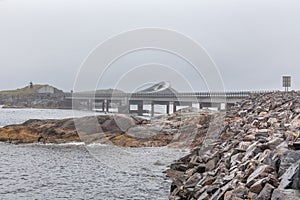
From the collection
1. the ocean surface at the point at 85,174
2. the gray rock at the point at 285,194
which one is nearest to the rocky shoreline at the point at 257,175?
the gray rock at the point at 285,194

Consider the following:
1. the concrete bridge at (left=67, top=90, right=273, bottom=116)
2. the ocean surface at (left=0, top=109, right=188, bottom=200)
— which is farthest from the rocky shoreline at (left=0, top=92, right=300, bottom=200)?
the concrete bridge at (left=67, top=90, right=273, bottom=116)

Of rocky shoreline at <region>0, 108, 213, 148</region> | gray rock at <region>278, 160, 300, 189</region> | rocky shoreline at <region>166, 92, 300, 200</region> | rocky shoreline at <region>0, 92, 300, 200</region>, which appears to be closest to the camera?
gray rock at <region>278, 160, 300, 189</region>

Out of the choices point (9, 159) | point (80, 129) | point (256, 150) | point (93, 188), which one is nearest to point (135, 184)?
point (93, 188)

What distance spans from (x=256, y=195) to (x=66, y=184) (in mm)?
11361

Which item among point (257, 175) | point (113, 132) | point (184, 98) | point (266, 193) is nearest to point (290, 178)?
point (266, 193)

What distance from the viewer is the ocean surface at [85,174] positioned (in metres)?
15.1

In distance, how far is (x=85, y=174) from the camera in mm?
19203

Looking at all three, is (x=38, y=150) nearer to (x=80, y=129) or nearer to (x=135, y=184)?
(x=80, y=129)

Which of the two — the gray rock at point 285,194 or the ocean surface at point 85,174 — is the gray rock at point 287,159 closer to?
the gray rock at point 285,194

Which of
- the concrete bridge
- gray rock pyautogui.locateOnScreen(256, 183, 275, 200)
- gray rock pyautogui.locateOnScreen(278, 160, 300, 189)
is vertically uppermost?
the concrete bridge

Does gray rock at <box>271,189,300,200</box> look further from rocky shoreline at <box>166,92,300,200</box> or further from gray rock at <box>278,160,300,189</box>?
gray rock at <box>278,160,300,189</box>

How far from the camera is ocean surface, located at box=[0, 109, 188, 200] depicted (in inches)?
596

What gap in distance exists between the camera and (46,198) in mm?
14516

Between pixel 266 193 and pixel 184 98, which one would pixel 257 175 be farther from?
pixel 184 98
